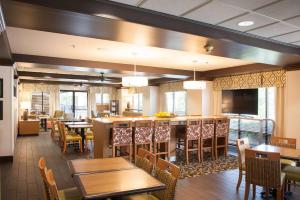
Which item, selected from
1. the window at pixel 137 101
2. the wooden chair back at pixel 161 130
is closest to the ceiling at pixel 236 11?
the wooden chair back at pixel 161 130

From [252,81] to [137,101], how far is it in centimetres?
690

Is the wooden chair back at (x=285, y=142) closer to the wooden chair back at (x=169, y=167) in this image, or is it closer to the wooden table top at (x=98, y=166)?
the wooden chair back at (x=169, y=167)

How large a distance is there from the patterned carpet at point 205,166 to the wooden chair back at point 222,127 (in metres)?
0.63

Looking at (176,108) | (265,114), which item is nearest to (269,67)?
(265,114)

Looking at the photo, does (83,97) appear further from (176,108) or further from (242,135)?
(242,135)

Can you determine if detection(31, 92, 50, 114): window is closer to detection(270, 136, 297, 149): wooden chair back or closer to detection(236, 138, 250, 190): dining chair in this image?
detection(236, 138, 250, 190): dining chair

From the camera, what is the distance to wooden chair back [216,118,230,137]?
6.19 meters

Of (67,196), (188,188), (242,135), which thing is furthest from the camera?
(242,135)

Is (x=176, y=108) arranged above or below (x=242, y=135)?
above

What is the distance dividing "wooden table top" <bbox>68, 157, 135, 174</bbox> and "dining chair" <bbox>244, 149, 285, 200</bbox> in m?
1.64

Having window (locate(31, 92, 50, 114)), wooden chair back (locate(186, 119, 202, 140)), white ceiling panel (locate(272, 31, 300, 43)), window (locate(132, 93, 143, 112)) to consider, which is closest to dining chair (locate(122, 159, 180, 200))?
white ceiling panel (locate(272, 31, 300, 43))

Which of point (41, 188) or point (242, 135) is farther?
point (242, 135)

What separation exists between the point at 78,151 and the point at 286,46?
5810mm

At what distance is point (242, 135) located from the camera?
293 inches
